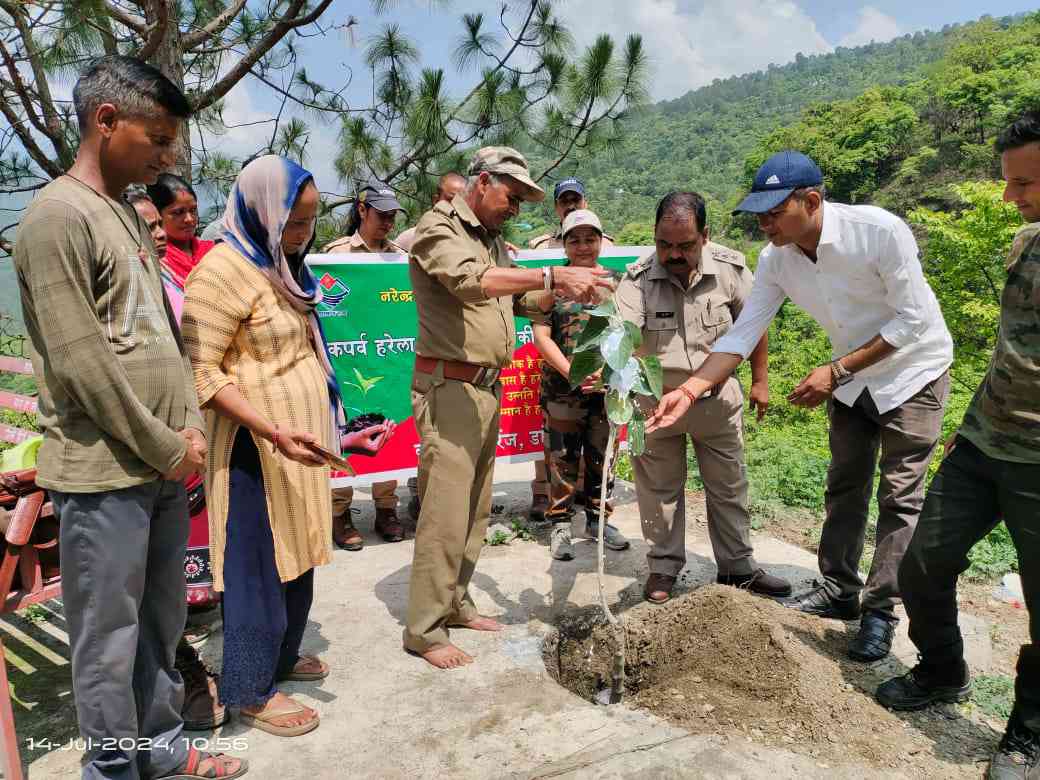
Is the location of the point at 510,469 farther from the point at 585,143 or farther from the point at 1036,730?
the point at 1036,730

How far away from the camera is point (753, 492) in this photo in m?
5.14

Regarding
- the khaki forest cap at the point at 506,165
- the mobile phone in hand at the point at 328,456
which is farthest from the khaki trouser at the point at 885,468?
the mobile phone in hand at the point at 328,456

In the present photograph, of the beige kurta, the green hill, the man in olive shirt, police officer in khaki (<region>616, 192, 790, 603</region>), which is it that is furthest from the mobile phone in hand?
the green hill

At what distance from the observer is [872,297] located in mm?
2922

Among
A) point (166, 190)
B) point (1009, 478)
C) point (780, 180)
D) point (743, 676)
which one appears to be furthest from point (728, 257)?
point (166, 190)

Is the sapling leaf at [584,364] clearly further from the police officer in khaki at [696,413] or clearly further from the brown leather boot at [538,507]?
the brown leather boot at [538,507]

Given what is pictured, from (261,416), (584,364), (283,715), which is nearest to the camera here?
(261,416)

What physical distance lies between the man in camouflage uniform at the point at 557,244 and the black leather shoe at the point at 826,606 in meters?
1.57

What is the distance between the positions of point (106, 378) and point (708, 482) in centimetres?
273

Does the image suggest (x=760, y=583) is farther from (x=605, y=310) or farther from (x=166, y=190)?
(x=166, y=190)

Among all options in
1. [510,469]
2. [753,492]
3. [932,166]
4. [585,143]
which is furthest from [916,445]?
[932,166]

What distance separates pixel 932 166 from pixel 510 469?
35.0 metres

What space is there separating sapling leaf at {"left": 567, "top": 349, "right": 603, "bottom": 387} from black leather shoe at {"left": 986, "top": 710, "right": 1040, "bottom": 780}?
175 cm

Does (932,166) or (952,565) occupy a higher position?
(932,166)
